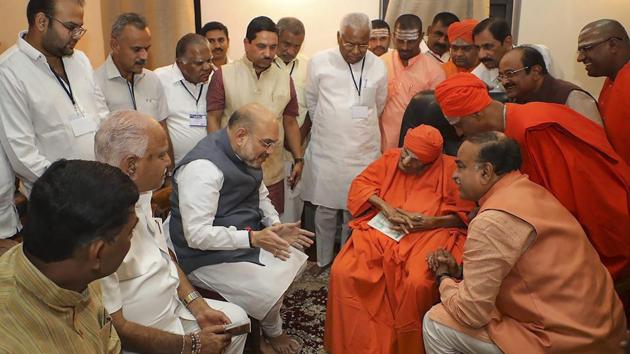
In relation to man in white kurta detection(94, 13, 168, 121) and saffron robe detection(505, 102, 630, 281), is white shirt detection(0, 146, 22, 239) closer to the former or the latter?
man in white kurta detection(94, 13, 168, 121)


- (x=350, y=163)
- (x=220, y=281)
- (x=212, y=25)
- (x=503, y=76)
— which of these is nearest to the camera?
(x=220, y=281)

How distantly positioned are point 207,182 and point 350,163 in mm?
1684

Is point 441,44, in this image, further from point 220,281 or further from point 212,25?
point 220,281

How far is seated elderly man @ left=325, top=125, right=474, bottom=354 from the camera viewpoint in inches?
105

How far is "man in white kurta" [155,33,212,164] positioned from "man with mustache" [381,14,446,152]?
4.60 feet

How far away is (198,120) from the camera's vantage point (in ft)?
12.4

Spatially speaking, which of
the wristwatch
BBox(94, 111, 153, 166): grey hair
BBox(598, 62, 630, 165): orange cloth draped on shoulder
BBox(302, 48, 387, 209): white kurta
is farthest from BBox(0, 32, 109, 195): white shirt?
BBox(598, 62, 630, 165): orange cloth draped on shoulder

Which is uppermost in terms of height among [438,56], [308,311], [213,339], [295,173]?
[438,56]

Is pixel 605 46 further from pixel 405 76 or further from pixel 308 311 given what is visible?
pixel 308 311

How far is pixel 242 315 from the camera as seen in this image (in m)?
2.39

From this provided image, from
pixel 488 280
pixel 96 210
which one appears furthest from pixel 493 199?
pixel 96 210

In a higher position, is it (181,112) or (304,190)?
(181,112)

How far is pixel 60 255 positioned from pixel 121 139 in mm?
846

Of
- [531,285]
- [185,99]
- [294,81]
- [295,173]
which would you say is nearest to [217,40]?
[294,81]
